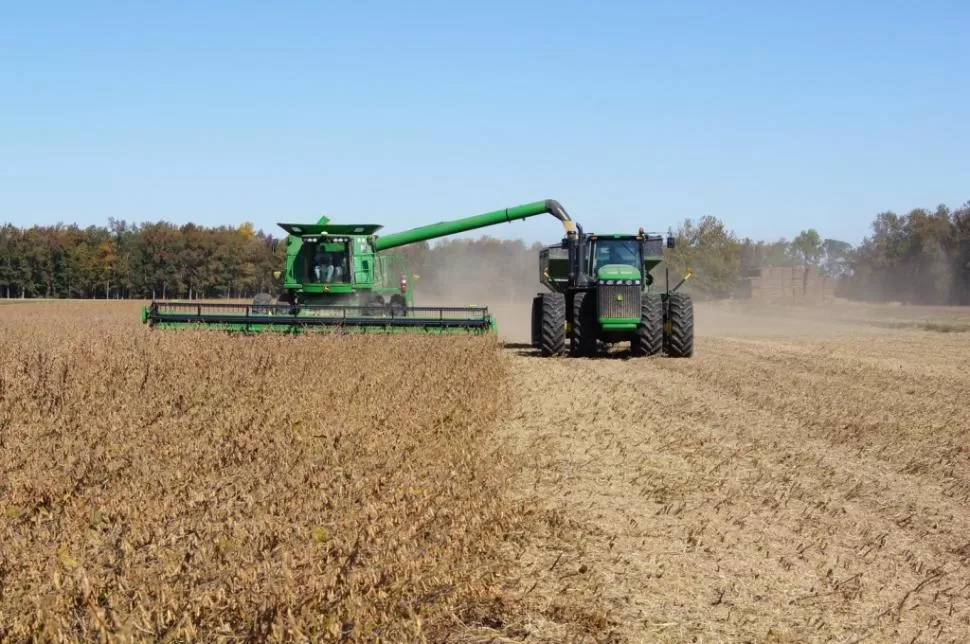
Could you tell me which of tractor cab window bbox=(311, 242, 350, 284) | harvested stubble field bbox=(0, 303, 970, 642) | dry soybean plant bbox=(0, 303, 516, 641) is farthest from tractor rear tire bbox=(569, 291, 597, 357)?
dry soybean plant bbox=(0, 303, 516, 641)

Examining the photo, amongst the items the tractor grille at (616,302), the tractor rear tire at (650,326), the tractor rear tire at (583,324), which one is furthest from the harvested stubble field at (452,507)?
the tractor rear tire at (583,324)

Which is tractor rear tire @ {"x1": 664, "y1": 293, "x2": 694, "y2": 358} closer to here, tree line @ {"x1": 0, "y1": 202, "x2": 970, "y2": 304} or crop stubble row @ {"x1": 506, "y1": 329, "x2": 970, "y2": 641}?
crop stubble row @ {"x1": 506, "y1": 329, "x2": 970, "y2": 641}

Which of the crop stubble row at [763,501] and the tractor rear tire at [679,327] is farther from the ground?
the tractor rear tire at [679,327]

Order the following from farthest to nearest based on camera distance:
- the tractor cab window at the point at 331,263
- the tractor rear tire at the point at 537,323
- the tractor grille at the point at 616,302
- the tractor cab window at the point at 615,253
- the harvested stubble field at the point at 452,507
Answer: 1. the tractor cab window at the point at 331,263
2. the tractor rear tire at the point at 537,323
3. the tractor cab window at the point at 615,253
4. the tractor grille at the point at 616,302
5. the harvested stubble field at the point at 452,507

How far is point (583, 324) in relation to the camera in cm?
1647

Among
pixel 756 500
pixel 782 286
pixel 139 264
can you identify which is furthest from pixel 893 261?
pixel 756 500

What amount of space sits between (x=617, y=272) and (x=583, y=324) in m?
1.08

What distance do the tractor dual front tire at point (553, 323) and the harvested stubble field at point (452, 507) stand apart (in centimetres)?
489

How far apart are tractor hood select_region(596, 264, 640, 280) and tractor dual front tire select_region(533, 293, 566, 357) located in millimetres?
723

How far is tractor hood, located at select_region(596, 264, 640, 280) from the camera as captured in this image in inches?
620

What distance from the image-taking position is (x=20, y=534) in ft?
15.2

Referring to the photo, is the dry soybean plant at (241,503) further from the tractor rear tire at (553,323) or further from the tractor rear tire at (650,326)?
the tractor rear tire at (650,326)

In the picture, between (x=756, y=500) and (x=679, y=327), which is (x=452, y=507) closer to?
(x=756, y=500)

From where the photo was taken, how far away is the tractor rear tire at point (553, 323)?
16.0 meters
